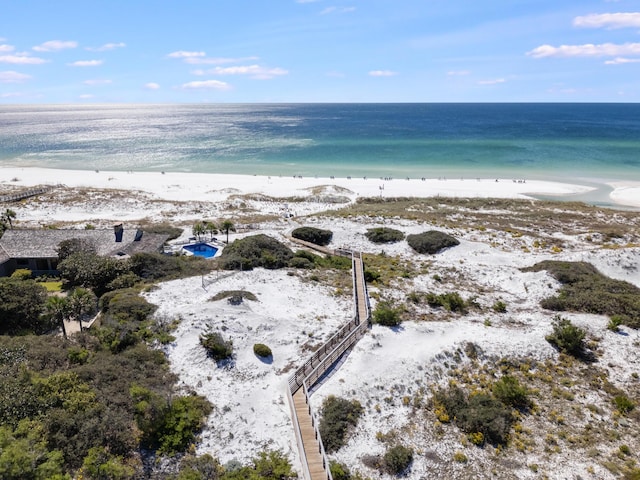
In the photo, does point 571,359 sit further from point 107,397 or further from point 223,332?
point 107,397

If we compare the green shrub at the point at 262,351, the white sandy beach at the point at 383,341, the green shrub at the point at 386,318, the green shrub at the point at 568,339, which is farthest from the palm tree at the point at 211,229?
the green shrub at the point at 568,339

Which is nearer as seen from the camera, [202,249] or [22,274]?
[22,274]

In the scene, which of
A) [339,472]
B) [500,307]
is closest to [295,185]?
[500,307]

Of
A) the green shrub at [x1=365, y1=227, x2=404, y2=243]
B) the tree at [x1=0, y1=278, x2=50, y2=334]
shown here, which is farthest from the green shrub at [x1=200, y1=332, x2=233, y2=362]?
the green shrub at [x1=365, y1=227, x2=404, y2=243]

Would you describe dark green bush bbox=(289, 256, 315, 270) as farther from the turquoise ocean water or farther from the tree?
the turquoise ocean water

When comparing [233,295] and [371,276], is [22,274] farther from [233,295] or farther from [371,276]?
[371,276]

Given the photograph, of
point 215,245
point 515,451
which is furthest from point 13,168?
point 515,451
